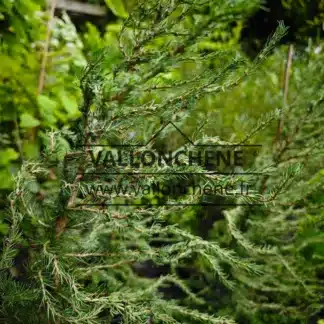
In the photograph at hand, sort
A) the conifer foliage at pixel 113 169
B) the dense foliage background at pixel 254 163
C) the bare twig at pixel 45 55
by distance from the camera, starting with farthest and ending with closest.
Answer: the bare twig at pixel 45 55, the dense foliage background at pixel 254 163, the conifer foliage at pixel 113 169

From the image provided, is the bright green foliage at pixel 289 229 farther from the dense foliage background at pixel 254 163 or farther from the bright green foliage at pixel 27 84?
the bright green foliage at pixel 27 84

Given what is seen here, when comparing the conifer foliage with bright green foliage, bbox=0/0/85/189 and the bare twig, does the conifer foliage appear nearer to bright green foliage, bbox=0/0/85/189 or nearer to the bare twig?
bright green foliage, bbox=0/0/85/189

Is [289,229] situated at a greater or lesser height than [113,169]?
lesser

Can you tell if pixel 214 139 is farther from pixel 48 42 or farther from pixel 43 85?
pixel 48 42

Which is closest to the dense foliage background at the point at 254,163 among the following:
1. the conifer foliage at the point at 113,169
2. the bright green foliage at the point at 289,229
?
the bright green foliage at the point at 289,229

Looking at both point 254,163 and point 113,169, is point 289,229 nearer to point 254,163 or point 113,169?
point 254,163

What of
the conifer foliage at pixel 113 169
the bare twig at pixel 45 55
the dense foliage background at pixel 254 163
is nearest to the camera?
the conifer foliage at pixel 113 169

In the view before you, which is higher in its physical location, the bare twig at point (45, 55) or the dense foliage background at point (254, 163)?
the bare twig at point (45, 55)

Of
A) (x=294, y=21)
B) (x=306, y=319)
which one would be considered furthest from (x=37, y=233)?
(x=294, y=21)

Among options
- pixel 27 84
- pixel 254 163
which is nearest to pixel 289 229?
pixel 254 163

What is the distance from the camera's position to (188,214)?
177 centimetres

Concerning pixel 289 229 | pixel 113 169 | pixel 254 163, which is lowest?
pixel 289 229

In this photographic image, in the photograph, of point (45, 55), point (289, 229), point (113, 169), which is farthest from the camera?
point (45, 55)

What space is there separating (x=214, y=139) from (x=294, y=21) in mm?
3839
